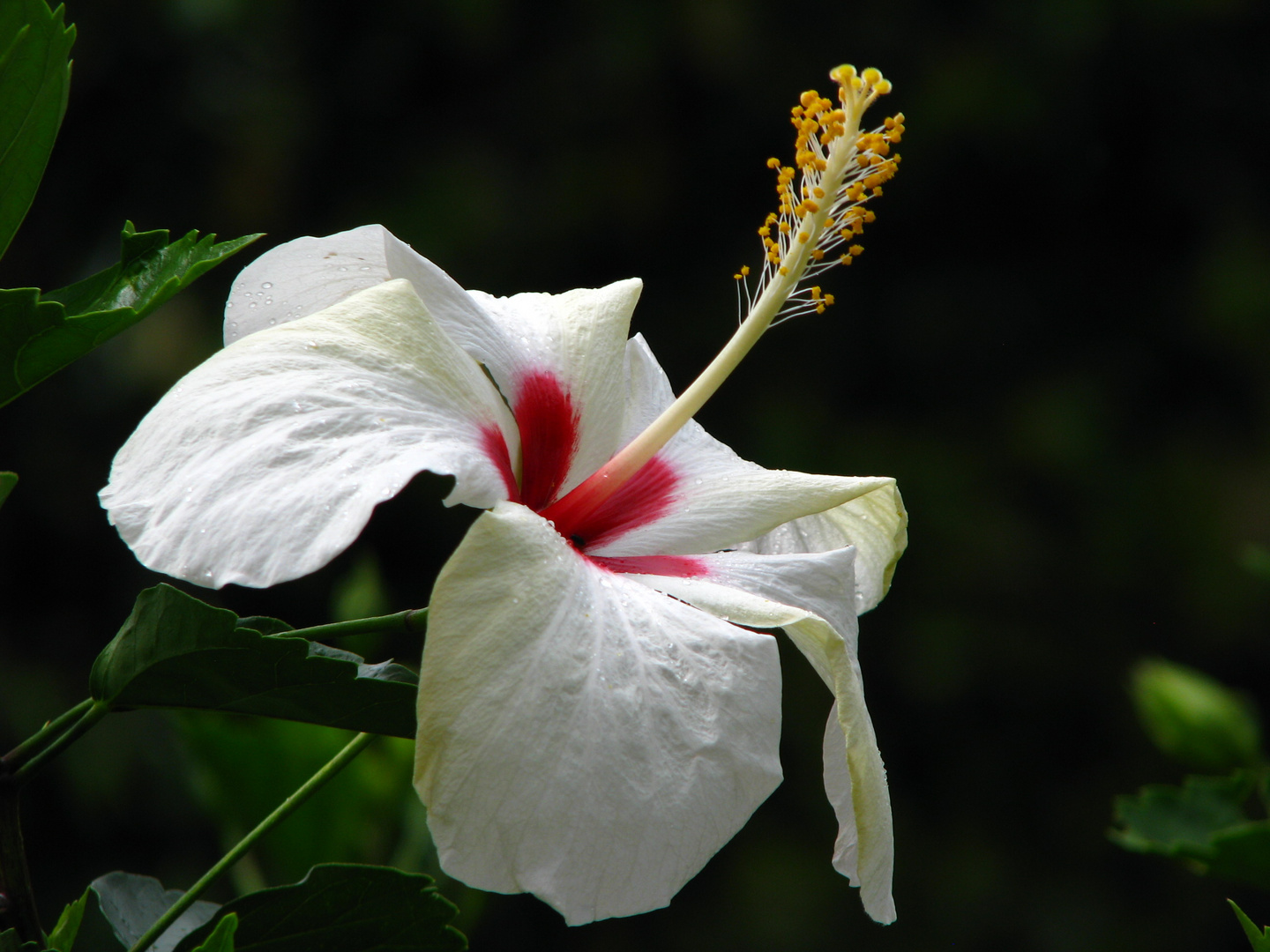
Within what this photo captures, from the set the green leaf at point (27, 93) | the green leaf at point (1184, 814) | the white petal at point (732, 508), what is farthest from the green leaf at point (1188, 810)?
the green leaf at point (27, 93)

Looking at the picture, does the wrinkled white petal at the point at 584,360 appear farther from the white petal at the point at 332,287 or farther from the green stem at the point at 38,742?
the green stem at the point at 38,742

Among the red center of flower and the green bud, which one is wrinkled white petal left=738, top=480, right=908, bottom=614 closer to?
the red center of flower

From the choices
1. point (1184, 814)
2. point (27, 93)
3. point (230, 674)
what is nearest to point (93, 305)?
point (27, 93)

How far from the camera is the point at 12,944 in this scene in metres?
0.64

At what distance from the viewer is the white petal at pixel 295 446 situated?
0.61 metres

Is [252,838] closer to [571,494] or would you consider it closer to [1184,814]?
[571,494]

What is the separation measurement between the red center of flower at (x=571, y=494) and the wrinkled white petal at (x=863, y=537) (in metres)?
0.10

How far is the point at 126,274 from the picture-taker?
2.52 feet

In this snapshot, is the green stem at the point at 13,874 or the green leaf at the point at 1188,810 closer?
the green stem at the point at 13,874

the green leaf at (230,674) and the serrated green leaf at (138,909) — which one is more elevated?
the green leaf at (230,674)

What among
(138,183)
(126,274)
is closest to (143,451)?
(126,274)

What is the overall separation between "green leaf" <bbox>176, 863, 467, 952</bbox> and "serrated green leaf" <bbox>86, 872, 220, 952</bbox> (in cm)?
7

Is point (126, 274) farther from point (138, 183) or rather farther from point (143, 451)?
point (138, 183)

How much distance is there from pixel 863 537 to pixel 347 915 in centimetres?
47
